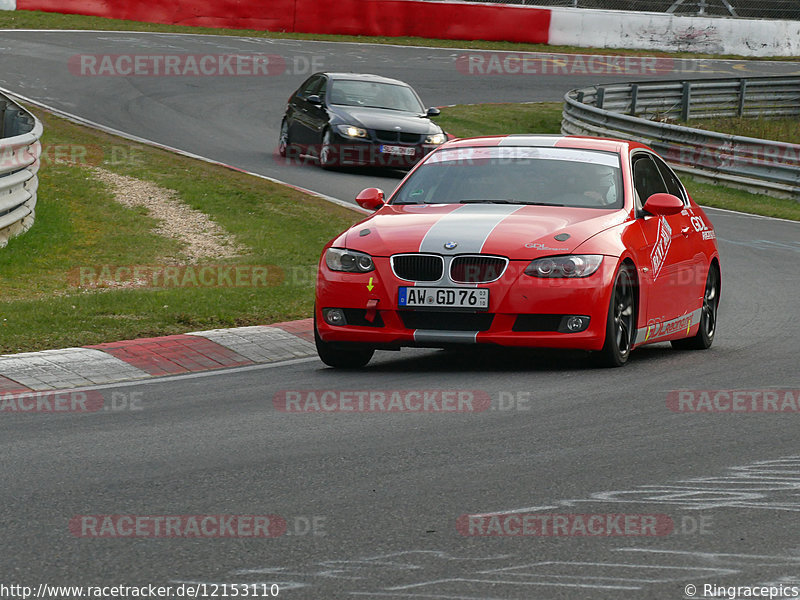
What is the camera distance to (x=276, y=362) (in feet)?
32.5

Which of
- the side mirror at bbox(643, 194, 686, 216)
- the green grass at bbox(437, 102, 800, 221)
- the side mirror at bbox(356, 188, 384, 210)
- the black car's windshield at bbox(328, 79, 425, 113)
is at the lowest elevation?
the green grass at bbox(437, 102, 800, 221)

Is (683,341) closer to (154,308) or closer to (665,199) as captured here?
(665,199)

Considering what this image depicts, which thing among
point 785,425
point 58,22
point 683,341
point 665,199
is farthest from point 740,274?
point 58,22

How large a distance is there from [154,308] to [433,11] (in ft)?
102

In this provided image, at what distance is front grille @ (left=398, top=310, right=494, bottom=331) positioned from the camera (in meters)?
8.86

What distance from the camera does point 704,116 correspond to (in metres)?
33.0

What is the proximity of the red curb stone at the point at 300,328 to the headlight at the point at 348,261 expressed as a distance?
4.44 feet

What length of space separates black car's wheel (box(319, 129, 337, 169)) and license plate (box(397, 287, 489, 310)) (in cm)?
1336

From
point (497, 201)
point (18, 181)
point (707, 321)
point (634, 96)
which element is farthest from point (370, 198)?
point (634, 96)

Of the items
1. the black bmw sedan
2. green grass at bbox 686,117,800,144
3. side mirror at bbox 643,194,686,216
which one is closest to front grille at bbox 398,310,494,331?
side mirror at bbox 643,194,686,216

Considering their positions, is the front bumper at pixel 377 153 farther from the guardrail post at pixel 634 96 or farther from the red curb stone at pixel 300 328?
the red curb stone at pixel 300 328

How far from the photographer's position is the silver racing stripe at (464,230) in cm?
888

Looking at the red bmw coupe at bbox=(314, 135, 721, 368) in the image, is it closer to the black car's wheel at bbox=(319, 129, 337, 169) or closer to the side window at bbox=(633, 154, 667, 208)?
the side window at bbox=(633, 154, 667, 208)

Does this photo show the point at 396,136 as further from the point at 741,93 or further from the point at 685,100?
the point at 741,93
